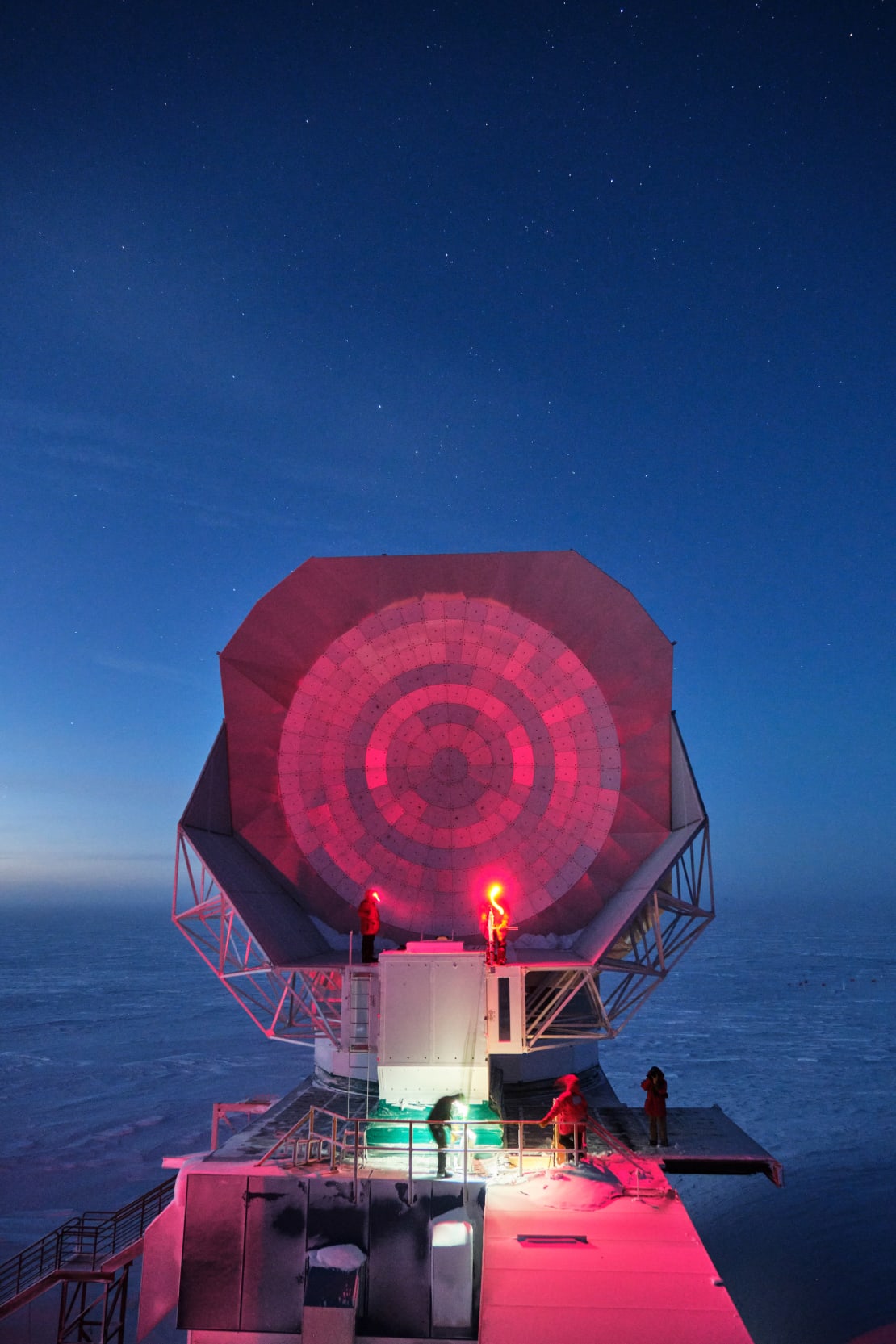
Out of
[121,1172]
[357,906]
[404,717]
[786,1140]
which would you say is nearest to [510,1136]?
[357,906]

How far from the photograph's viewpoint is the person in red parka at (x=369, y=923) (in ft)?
75.6

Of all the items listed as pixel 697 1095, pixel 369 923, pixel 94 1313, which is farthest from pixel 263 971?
pixel 697 1095

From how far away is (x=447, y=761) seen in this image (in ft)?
83.6

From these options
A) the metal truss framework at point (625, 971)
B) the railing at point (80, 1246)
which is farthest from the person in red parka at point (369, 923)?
the railing at point (80, 1246)

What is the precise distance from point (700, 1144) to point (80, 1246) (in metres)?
14.8

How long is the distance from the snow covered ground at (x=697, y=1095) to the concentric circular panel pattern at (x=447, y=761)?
789cm

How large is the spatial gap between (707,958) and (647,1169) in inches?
4420

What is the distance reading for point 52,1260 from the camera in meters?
26.3

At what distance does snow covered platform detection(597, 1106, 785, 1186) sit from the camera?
2073 centimetres

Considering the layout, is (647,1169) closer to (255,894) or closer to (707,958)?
(255,894)

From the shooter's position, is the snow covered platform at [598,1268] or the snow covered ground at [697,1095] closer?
the snow covered platform at [598,1268]

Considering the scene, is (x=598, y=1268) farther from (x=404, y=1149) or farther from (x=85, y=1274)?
(x=85, y=1274)

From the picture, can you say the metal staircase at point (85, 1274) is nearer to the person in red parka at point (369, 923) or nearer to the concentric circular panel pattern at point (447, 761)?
the person in red parka at point (369, 923)

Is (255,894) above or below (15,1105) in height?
above
